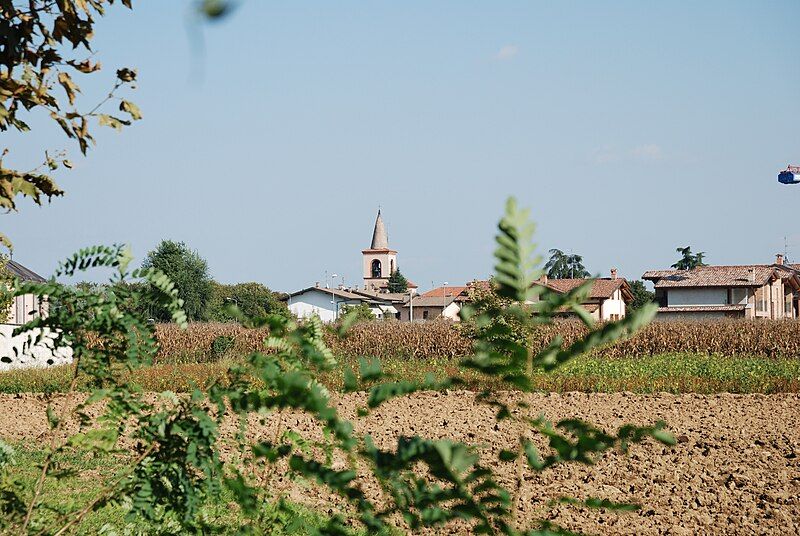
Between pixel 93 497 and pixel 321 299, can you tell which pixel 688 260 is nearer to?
pixel 321 299

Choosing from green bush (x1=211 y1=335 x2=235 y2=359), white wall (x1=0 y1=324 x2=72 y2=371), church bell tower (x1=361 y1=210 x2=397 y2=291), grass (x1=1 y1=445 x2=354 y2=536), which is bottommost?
grass (x1=1 y1=445 x2=354 y2=536)

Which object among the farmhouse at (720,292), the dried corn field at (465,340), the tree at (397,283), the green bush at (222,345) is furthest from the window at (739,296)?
the tree at (397,283)

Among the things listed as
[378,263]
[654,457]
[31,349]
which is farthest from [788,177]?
[31,349]

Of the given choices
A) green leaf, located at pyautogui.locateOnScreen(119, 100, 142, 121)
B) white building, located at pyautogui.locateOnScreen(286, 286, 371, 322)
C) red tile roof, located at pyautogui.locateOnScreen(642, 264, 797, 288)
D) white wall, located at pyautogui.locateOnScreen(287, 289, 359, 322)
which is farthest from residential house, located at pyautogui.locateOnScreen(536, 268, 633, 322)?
green leaf, located at pyautogui.locateOnScreen(119, 100, 142, 121)

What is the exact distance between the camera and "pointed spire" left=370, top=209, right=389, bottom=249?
150 meters

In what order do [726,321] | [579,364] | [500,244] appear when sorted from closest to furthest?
[500,244], [579,364], [726,321]

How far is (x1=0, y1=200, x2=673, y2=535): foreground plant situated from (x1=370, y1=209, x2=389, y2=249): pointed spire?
Result: 146543mm

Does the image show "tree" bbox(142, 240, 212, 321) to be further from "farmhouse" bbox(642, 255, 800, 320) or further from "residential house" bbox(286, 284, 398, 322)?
"farmhouse" bbox(642, 255, 800, 320)

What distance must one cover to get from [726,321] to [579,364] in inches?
529

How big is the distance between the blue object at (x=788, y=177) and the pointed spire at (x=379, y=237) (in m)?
66.5

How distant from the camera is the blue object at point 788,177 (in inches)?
3910

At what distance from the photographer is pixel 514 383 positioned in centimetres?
136

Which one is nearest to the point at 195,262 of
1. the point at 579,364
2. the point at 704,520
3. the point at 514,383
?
the point at 579,364

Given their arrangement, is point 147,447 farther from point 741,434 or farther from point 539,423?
point 741,434
